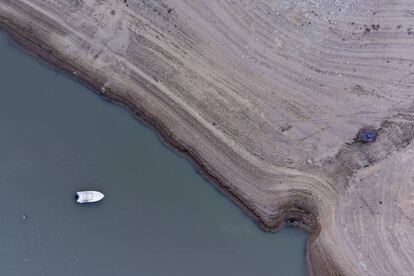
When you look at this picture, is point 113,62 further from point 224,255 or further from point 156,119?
point 224,255

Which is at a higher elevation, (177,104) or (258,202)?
(177,104)

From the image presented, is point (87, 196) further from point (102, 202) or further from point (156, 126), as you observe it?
point (156, 126)

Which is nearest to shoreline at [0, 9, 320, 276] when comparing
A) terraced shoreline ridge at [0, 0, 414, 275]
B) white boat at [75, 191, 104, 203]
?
terraced shoreline ridge at [0, 0, 414, 275]

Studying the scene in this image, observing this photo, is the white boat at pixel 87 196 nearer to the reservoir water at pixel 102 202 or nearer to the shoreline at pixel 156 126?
the reservoir water at pixel 102 202

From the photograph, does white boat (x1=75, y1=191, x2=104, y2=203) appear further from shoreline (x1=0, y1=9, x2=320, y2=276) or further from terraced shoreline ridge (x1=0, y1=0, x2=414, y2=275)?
terraced shoreline ridge (x1=0, y1=0, x2=414, y2=275)

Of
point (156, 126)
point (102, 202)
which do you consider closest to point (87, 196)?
point (102, 202)

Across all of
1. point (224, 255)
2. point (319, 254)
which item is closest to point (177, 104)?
point (224, 255)
